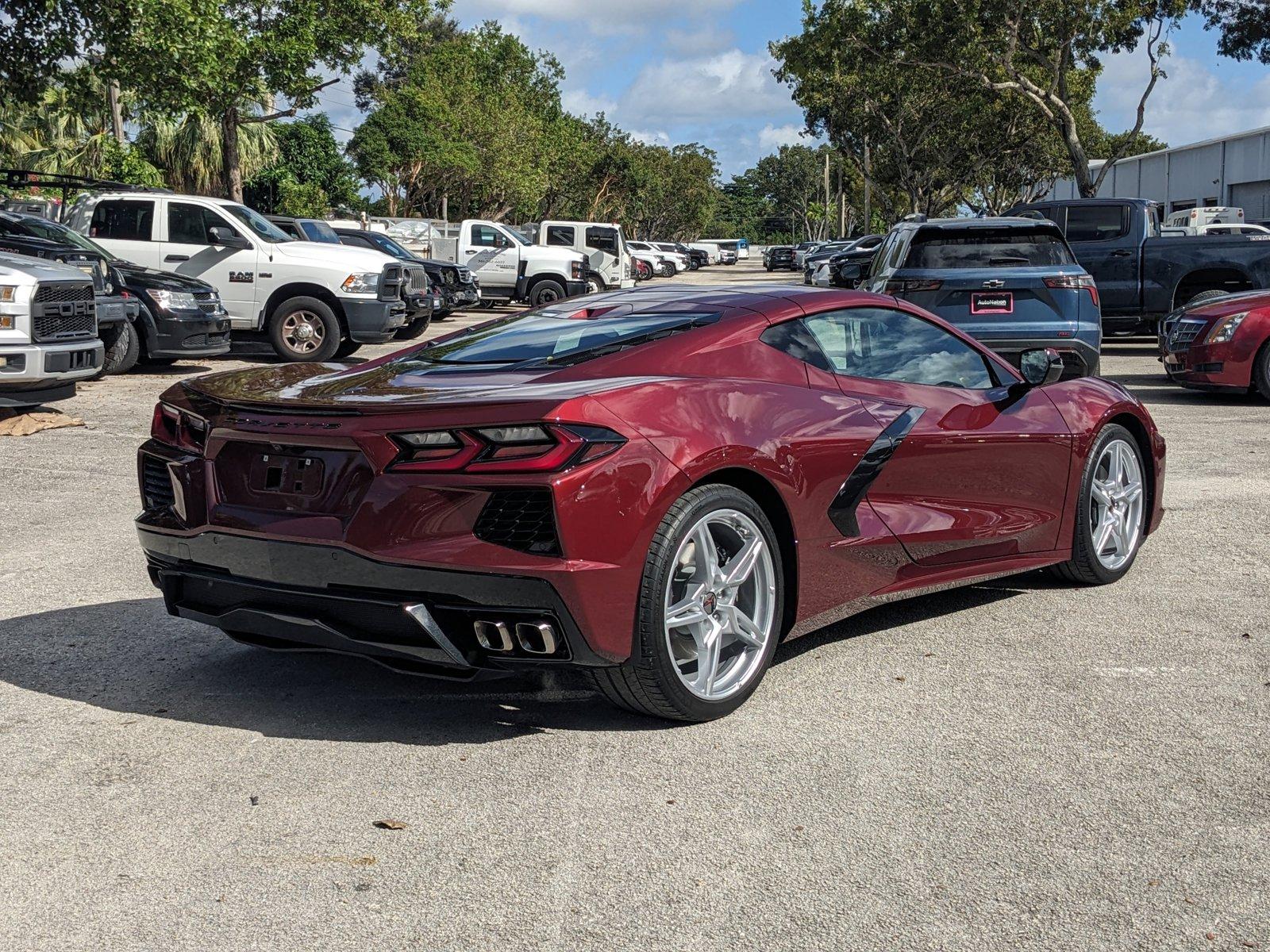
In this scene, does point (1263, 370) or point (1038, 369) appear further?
point (1263, 370)

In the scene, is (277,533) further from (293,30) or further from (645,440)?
(293,30)

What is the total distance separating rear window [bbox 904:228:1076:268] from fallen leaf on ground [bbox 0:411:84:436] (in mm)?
7409

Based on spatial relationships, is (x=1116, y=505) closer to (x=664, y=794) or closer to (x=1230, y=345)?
(x=664, y=794)

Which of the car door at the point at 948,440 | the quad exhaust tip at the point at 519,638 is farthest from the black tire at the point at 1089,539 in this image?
the quad exhaust tip at the point at 519,638

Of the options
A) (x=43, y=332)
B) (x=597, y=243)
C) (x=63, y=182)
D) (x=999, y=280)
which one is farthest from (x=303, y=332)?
(x=597, y=243)

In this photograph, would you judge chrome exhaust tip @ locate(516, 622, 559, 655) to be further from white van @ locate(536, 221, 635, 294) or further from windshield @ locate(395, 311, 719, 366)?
white van @ locate(536, 221, 635, 294)

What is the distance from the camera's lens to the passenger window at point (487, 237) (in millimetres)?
31094

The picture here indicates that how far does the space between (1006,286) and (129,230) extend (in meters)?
11.4

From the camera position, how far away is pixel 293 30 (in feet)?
90.0

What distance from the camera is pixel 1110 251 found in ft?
62.8

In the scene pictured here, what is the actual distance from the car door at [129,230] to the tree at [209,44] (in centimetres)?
265

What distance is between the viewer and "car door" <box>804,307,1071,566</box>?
5.21 m

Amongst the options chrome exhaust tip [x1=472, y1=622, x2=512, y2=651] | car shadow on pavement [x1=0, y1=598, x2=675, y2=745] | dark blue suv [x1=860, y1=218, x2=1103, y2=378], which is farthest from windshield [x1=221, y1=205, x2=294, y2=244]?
chrome exhaust tip [x1=472, y1=622, x2=512, y2=651]

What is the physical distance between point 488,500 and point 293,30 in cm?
2568
